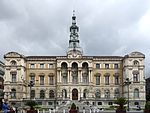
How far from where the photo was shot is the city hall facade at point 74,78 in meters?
101

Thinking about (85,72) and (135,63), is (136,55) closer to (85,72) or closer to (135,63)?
(135,63)

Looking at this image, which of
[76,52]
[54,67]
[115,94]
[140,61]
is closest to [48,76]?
[54,67]

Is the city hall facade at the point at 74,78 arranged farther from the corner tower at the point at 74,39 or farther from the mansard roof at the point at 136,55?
the corner tower at the point at 74,39

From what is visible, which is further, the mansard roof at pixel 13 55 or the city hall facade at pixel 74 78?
the city hall facade at pixel 74 78

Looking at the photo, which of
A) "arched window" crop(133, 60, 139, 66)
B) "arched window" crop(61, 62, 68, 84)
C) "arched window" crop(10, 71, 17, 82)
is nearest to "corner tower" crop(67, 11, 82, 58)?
"arched window" crop(61, 62, 68, 84)

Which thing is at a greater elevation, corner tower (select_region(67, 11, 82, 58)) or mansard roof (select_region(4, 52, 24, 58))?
corner tower (select_region(67, 11, 82, 58))

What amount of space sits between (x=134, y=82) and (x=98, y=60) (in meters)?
Result: 12.1

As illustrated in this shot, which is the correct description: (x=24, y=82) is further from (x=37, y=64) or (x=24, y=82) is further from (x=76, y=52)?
(x=76, y=52)

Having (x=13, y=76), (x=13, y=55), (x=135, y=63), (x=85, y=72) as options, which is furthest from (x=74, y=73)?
(x=13, y=55)

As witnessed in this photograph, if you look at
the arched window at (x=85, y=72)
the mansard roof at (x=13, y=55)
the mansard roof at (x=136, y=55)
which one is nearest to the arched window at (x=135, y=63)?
the mansard roof at (x=136, y=55)

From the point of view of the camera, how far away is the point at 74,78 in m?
104

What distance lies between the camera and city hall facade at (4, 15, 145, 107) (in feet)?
331

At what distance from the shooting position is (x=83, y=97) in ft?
339

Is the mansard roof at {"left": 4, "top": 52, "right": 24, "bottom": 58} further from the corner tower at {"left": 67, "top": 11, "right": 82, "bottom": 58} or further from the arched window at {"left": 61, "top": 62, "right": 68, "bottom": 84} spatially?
the corner tower at {"left": 67, "top": 11, "right": 82, "bottom": 58}
